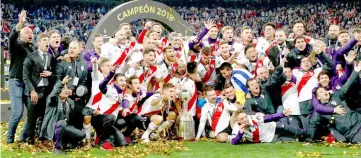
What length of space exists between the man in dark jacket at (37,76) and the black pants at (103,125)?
0.77 m

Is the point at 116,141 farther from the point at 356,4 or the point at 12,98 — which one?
the point at 356,4

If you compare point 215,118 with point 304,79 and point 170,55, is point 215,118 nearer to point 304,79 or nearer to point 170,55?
point 170,55

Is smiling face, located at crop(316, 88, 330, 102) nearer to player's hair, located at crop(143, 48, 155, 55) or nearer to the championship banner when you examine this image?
player's hair, located at crop(143, 48, 155, 55)

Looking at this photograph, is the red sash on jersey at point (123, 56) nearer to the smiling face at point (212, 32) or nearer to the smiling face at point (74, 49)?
the smiling face at point (212, 32)

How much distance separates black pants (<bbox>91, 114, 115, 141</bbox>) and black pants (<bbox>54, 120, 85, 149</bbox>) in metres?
0.33

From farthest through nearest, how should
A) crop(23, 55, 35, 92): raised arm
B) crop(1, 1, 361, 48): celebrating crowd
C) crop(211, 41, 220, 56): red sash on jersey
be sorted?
crop(1, 1, 361, 48): celebrating crowd
crop(211, 41, 220, 56): red sash on jersey
crop(23, 55, 35, 92): raised arm

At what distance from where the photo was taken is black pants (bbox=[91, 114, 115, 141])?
7445 mm

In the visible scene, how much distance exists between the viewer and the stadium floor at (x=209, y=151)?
691 centimetres

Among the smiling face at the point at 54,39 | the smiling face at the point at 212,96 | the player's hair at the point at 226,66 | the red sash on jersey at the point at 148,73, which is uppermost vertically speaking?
the smiling face at the point at 54,39

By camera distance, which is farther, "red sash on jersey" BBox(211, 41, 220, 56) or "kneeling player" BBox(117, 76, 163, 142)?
"red sash on jersey" BBox(211, 41, 220, 56)

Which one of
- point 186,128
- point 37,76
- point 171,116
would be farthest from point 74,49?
point 186,128

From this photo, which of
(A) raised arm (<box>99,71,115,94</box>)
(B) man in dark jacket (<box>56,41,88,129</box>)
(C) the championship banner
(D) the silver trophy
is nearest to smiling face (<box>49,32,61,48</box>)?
(B) man in dark jacket (<box>56,41,88,129</box>)

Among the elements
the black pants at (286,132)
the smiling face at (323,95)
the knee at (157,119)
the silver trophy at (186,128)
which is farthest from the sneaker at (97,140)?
the smiling face at (323,95)

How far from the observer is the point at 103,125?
748cm
